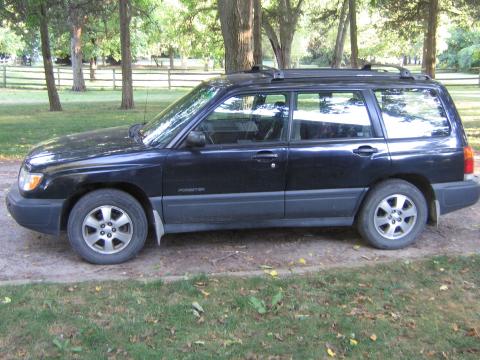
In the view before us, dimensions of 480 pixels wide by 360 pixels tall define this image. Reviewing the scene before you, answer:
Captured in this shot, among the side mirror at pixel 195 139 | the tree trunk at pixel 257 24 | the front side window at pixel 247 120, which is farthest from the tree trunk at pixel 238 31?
the side mirror at pixel 195 139

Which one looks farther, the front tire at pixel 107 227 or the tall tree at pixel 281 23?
the tall tree at pixel 281 23

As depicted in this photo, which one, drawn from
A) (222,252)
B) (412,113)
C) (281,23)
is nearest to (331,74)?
(412,113)

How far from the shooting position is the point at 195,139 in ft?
16.3

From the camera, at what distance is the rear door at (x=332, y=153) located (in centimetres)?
528

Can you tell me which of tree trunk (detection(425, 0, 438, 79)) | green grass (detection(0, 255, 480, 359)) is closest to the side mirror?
green grass (detection(0, 255, 480, 359))

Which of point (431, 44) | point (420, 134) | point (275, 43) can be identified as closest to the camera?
point (420, 134)

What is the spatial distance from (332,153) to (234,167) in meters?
0.93

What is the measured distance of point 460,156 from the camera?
5.57 meters

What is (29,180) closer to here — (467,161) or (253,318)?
(253,318)

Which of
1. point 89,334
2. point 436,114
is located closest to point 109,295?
point 89,334

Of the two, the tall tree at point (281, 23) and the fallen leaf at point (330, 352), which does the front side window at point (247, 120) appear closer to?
the fallen leaf at point (330, 352)

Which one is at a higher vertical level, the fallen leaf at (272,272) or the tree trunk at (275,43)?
the tree trunk at (275,43)

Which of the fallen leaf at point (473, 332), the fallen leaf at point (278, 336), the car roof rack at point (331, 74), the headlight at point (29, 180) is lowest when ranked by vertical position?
the fallen leaf at point (473, 332)

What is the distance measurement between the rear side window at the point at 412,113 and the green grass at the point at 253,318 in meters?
1.44
